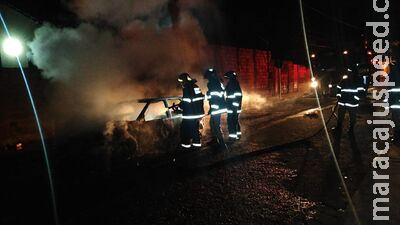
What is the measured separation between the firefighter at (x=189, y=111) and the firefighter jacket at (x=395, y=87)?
14.8ft

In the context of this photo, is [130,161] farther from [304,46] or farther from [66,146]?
[304,46]

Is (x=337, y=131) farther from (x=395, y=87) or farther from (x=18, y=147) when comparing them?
(x=18, y=147)

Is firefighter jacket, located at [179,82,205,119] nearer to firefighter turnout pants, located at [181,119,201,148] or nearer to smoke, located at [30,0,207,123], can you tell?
firefighter turnout pants, located at [181,119,201,148]

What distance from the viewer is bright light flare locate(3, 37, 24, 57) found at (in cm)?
845

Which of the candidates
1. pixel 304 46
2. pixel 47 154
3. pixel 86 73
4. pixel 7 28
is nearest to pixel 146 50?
pixel 86 73

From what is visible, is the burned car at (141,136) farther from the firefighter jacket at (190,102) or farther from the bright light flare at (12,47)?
the bright light flare at (12,47)

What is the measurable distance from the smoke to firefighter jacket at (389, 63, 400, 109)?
279 inches

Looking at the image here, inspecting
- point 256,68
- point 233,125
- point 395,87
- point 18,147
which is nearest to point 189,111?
point 233,125

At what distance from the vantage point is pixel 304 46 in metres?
28.4

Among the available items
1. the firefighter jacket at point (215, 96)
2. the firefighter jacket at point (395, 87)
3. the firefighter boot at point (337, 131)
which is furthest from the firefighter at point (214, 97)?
the firefighter jacket at point (395, 87)

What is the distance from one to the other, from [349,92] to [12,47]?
893 centimetres

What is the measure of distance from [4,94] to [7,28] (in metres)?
1.74

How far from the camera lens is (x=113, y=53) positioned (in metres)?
10.4

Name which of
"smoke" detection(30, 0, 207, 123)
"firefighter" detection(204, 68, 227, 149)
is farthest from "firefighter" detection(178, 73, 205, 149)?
"smoke" detection(30, 0, 207, 123)
